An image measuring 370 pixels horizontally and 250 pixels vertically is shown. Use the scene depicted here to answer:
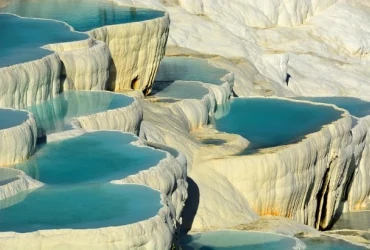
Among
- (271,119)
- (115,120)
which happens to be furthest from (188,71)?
(115,120)

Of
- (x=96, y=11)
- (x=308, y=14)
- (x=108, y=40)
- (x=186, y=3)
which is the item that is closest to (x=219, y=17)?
(x=186, y=3)

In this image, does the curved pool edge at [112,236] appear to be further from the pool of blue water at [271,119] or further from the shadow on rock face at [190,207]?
the pool of blue water at [271,119]

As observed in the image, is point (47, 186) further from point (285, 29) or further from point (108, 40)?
point (285, 29)

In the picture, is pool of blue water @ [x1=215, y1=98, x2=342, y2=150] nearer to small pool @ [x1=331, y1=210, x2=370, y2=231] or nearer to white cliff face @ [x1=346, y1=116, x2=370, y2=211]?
white cliff face @ [x1=346, y1=116, x2=370, y2=211]

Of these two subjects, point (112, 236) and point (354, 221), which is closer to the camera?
point (112, 236)

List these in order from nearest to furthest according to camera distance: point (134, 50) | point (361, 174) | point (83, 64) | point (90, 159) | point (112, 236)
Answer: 1. point (112, 236)
2. point (90, 159)
3. point (83, 64)
4. point (134, 50)
5. point (361, 174)

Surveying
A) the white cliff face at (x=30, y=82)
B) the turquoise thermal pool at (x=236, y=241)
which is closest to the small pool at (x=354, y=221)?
the turquoise thermal pool at (x=236, y=241)

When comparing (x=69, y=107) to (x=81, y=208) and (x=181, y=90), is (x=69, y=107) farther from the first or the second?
(x=81, y=208)
